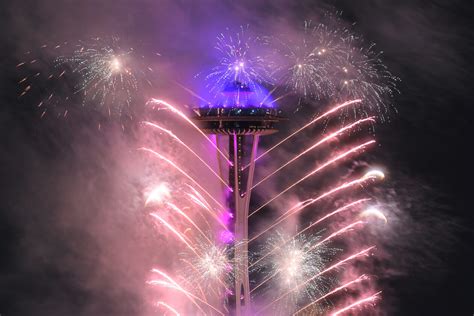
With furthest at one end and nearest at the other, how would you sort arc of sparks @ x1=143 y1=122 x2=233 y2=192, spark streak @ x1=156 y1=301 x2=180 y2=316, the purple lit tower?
spark streak @ x1=156 y1=301 x2=180 y2=316, arc of sparks @ x1=143 y1=122 x2=233 y2=192, the purple lit tower

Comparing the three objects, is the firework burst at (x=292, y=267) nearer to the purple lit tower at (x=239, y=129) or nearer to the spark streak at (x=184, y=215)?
the purple lit tower at (x=239, y=129)

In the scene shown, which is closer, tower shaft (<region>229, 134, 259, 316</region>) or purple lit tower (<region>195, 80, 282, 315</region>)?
purple lit tower (<region>195, 80, 282, 315</region>)

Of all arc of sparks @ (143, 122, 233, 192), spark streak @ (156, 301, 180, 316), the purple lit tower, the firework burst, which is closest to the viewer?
the purple lit tower

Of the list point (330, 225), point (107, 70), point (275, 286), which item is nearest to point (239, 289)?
point (275, 286)

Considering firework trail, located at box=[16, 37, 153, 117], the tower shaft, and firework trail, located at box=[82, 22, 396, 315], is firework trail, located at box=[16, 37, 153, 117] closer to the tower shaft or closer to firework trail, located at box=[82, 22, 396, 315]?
firework trail, located at box=[82, 22, 396, 315]

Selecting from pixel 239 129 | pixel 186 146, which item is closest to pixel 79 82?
pixel 186 146

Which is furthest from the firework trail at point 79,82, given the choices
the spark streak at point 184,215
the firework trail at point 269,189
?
the spark streak at point 184,215

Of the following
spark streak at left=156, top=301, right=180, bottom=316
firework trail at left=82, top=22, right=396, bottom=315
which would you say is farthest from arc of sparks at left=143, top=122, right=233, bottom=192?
spark streak at left=156, top=301, right=180, bottom=316

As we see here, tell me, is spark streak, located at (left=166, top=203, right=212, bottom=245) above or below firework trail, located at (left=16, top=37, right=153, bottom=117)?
below

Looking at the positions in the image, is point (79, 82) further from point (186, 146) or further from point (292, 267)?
point (292, 267)
